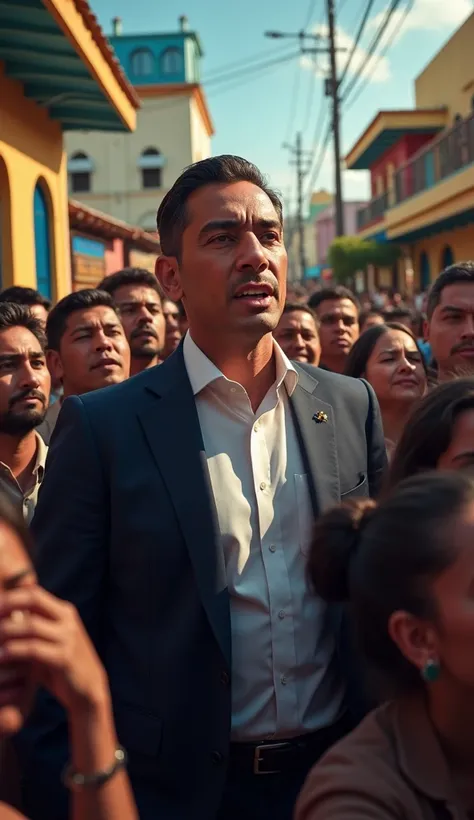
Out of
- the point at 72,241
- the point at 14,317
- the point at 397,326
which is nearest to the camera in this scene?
the point at 14,317

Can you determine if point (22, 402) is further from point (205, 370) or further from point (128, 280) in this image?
point (128, 280)

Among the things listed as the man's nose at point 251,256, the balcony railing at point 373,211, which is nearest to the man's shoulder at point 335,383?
the man's nose at point 251,256

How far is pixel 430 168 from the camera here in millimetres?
22531

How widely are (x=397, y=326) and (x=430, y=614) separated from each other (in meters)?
3.10

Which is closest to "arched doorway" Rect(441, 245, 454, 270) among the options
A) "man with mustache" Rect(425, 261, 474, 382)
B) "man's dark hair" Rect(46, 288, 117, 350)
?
"man's dark hair" Rect(46, 288, 117, 350)

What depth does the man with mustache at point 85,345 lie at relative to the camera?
4516 mm

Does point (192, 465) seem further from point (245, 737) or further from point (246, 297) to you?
point (245, 737)

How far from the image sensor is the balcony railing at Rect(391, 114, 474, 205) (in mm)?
18594

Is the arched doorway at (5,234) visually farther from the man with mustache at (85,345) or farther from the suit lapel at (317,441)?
the suit lapel at (317,441)

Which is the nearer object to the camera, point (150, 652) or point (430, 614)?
point (430, 614)

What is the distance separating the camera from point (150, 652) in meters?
2.22

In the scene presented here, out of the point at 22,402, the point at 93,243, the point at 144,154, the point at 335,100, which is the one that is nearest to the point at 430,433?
the point at 22,402

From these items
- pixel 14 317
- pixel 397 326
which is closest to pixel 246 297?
pixel 14 317

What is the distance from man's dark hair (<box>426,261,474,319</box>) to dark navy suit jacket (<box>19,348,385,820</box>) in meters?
1.93
